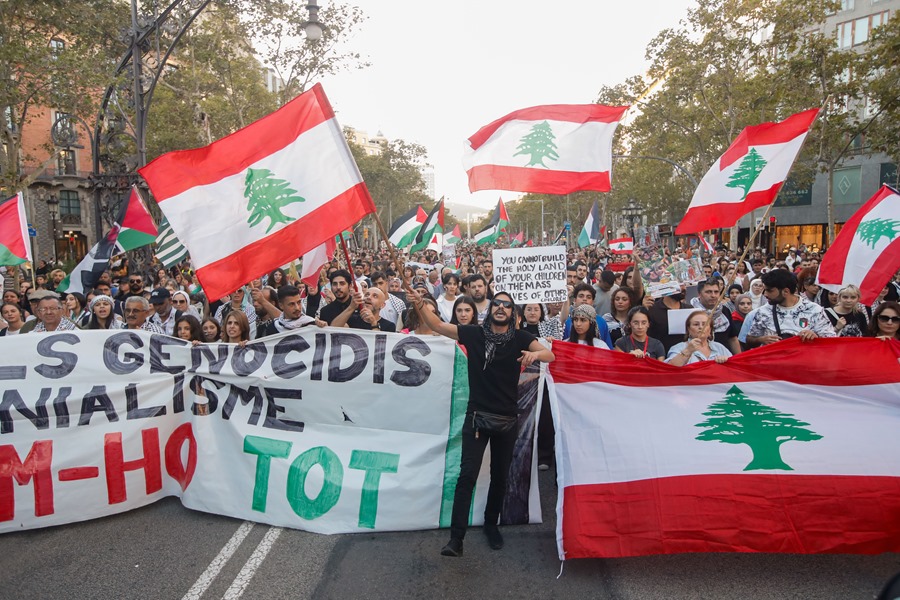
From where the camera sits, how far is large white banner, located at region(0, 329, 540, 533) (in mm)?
4484

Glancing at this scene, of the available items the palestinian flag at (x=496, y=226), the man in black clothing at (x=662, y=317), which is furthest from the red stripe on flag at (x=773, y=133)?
the palestinian flag at (x=496, y=226)

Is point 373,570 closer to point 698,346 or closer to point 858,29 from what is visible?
point 698,346

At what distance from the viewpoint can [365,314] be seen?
5.65m

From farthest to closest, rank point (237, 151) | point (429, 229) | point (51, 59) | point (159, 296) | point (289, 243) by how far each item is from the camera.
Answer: point (51, 59) < point (429, 229) < point (159, 296) < point (237, 151) < point (289, 243)

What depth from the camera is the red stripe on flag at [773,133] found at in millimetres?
6070

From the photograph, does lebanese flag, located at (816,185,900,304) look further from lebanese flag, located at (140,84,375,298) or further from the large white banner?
lebanese flag, located at (140,84,375,298)

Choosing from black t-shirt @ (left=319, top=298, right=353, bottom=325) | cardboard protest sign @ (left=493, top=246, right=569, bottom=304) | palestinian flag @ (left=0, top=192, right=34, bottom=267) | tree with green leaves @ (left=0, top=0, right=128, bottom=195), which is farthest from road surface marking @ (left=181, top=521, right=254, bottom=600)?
tree with green leaves @ (left=0, top=0, right=128, bottom=195)

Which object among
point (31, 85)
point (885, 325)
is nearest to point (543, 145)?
point (885, 325)

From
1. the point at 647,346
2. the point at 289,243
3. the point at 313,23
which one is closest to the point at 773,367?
the point at 647,346

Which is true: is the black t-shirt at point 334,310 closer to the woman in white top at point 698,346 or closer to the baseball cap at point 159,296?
the baseball cap at point 159,296

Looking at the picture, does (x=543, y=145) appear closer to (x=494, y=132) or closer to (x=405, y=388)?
(x=494, y=132)

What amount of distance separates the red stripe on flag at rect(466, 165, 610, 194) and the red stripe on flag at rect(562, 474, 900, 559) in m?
3.34

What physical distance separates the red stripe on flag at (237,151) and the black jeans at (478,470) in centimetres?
242

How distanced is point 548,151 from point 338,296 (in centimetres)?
265
